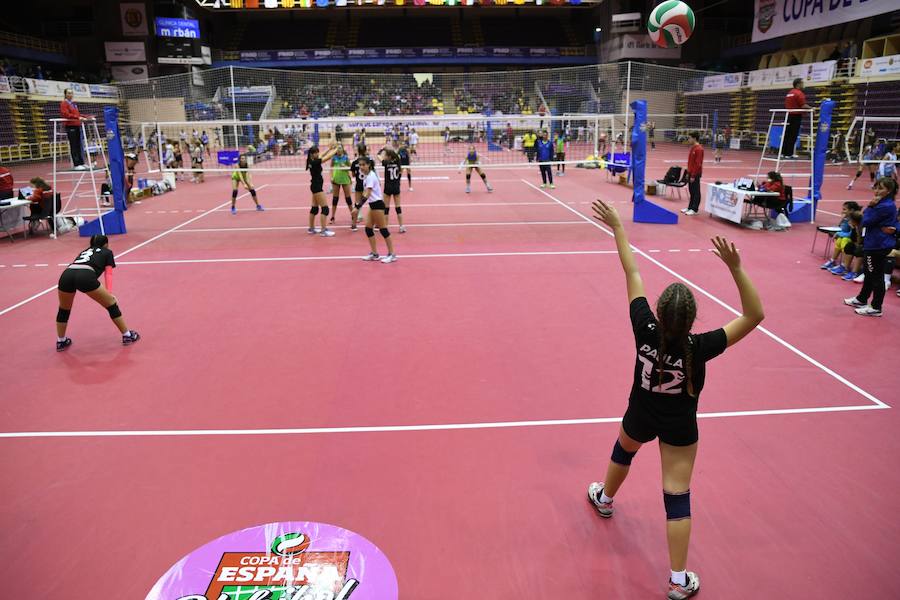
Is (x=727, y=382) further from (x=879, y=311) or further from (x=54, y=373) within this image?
(x=54, y=373)

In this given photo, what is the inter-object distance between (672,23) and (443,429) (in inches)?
428

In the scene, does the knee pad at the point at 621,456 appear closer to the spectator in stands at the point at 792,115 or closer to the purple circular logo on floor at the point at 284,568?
the purple circular logo on floor at the point at 284,568

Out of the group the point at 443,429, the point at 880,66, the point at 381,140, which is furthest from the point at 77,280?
the point at 381,140

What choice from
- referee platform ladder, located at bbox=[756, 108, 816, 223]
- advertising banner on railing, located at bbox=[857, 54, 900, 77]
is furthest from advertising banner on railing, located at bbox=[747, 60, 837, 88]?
referee platform ladder, located at bbox=[756, 108, 816, 223]

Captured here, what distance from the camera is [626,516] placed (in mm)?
4383

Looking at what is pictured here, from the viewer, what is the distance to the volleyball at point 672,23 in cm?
1240

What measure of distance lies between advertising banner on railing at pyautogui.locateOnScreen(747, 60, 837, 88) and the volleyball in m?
22.7

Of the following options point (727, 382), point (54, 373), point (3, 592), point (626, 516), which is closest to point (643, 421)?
point (626, 516)

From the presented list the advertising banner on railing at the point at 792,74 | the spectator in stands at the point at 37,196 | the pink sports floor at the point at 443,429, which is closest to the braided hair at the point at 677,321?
the pink sports floor at the point at 443,429

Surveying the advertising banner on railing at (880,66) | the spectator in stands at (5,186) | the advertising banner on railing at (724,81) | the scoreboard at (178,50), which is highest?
the scoreboard at (178,50)

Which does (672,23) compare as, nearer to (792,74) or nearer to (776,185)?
(776,185)

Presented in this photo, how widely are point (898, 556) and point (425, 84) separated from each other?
159ft

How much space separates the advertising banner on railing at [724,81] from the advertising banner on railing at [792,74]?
69 centimetres

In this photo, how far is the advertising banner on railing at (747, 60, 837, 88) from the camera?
3044cm
